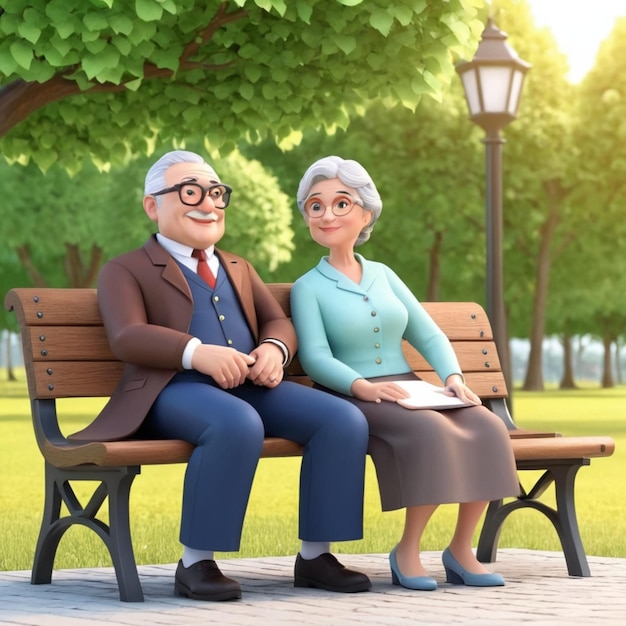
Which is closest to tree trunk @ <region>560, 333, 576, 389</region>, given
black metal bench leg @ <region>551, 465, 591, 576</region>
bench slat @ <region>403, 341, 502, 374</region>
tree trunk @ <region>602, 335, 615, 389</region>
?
tree trunk @ <region>602, 335, 615, 389</region>

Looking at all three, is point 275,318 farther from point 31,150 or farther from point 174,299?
→ point 31,150

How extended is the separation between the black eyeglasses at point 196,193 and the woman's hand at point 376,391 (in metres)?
1.03

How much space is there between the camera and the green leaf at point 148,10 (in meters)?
7.13

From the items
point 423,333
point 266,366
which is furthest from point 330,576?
point 423,333

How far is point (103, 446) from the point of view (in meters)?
5.32

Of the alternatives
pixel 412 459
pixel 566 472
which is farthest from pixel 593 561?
pixel 412 459

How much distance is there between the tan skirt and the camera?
5672mm

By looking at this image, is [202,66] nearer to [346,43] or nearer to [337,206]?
[346,43]

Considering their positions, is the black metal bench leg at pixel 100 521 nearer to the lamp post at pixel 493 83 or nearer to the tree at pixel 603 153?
the lamp post at pixel 493 83

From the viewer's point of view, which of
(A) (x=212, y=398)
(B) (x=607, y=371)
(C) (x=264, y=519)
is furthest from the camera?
(B) (x=607, y=371)

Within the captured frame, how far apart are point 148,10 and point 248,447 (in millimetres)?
2791

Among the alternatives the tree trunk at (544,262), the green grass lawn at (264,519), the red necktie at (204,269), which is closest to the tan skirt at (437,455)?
the red necktie at (204,269)

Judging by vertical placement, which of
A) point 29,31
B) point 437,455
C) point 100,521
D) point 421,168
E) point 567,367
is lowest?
point 100,521

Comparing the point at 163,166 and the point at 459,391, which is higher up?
the point at 163,166
